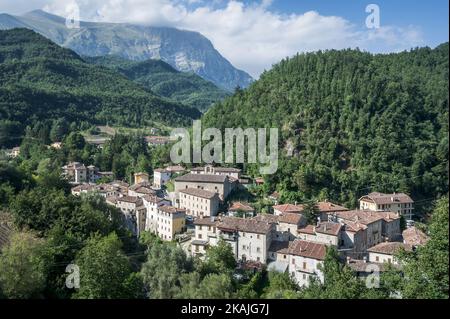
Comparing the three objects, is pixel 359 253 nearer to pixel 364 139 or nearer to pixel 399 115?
pixel 364 139

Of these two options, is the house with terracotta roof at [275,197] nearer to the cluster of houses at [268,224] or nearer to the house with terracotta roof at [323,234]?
the cluster of houses at [268,224]

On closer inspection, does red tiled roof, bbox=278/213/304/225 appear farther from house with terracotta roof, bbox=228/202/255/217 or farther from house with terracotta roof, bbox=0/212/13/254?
house with terracotta roof, bbox=0/212/13/254

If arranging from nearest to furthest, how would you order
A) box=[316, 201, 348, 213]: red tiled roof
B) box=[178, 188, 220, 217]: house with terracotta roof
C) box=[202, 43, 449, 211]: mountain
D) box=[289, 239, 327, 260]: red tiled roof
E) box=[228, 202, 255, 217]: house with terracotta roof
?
1. box=[289, 239, 327, 260]: red tiled roof
2. box=[316, 201, 348, 213]: red tiled roof
3. box=[228, 202, 255, 217]: house with terracotta roof
4. box=[178, 188, 220, 217]: house with terracotta roof
5. box=[202, 43, 449, 211]: mountain

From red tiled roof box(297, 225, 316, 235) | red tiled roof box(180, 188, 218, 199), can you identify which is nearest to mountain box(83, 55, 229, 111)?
red tiled roof box(180, 188, 218, 199)

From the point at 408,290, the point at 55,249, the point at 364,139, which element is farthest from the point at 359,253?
the point at 364,139

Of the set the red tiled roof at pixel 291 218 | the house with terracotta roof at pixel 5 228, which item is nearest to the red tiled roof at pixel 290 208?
the red tiled roof at pixel 291 218

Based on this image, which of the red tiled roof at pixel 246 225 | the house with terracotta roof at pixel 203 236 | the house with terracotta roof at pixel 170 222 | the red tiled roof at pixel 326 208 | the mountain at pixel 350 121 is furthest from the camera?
the mountain at pixel 350 121
